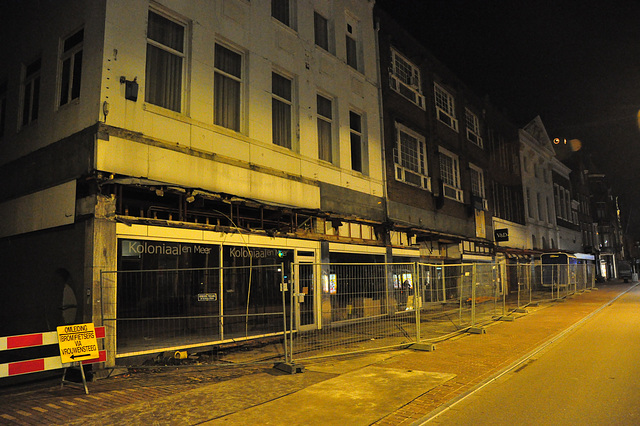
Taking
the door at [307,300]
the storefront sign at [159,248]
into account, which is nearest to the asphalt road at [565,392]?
the door at [307,300]

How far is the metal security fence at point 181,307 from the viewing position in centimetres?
872

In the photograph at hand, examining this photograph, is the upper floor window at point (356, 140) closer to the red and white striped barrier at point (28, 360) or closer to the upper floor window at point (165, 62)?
the upper floor window at point (165, 62)

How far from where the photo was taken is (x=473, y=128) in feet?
92.2

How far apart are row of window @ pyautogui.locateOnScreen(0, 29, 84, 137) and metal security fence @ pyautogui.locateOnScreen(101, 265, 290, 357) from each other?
14.3 feet

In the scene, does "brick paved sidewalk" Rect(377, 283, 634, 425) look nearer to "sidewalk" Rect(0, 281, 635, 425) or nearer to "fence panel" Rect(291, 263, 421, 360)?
"sidewalk" Rect(0, 281, 635, 425)

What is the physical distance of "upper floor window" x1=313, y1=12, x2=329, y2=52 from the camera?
630 inches

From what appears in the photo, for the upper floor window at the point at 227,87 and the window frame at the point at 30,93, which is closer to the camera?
the window frame at the point at 30,93

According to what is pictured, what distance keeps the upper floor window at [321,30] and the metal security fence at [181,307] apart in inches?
349

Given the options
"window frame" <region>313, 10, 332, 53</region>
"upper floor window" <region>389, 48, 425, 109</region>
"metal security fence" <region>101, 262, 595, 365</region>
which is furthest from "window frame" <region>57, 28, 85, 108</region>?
"upper floor window" <region>389, 48, 425, 109</region>

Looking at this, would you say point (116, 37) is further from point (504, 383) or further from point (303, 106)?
point (504, 383)

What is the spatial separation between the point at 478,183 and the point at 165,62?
2158cm

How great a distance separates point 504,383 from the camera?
7.52 metres

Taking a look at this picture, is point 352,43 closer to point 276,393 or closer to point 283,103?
point 283,103

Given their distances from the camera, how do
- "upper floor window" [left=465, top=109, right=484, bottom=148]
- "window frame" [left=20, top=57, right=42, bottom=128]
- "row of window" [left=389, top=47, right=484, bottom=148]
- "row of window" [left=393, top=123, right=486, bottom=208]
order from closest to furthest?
"window frame" [left=20, top=57, right=42, bottom=128] < "row of window" [left=393, top=123, right=486, bottom=208] < "row of window" [left=389, top=47, right=484, bottom=148] < "upper floor window" [left=465, top=109, right=484, bottom=148]
